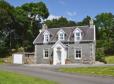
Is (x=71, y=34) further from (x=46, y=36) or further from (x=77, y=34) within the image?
(x=46, y=36)

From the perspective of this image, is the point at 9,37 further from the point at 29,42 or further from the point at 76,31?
the point at 76,31

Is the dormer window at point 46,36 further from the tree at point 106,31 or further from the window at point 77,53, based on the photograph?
the tree at point 106,31

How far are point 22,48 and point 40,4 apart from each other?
1813 cm

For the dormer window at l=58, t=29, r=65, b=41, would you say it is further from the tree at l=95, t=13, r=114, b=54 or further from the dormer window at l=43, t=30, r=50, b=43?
the tree at l=95, t=13, r=114, b=54

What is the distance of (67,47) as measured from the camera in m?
54.9

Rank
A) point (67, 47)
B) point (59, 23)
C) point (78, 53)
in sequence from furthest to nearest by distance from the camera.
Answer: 1. point (59, 23)
2. point (67, 47)
3. point (78, 53)

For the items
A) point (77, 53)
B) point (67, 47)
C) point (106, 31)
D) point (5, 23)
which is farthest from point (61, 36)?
point (106, 31)

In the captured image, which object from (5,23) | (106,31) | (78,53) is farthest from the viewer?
(106,31)

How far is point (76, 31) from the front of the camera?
55125 mm

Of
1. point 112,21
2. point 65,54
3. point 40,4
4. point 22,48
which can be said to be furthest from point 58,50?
point 112,21

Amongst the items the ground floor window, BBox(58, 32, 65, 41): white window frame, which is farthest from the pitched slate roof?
the ground floor window

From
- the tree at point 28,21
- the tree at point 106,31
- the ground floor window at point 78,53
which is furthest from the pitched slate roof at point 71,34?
the tree at point 106,31

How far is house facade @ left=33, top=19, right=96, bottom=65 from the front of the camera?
53688mm

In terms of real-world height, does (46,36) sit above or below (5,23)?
below
